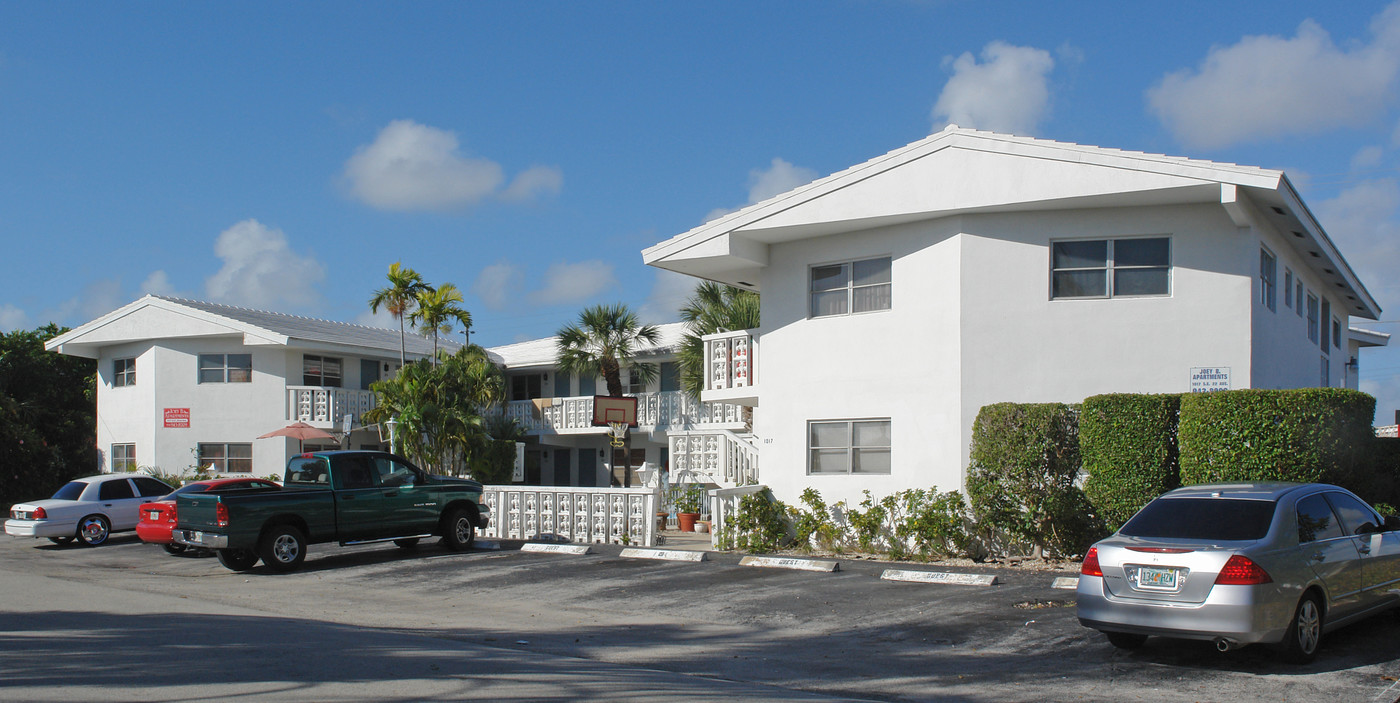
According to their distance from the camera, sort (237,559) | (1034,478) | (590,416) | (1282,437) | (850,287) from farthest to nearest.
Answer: (590,416) → (850,287) → (237,559) → (1034,478) → (1282,437)

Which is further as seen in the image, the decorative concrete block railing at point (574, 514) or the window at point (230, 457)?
the window at point (230, 457)

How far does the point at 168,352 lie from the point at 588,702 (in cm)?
3105

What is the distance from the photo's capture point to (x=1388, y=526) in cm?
1005

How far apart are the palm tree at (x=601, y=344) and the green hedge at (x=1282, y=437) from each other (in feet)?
73.9

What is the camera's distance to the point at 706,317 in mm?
29625

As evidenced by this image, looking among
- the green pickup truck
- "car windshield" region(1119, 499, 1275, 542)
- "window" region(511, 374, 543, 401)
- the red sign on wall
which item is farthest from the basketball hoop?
"car windshield" region(1119, 499, 1275, 542)

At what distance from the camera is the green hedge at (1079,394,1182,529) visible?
46.5 ft

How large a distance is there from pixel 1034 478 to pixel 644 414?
20.2 meters

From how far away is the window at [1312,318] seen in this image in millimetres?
20906

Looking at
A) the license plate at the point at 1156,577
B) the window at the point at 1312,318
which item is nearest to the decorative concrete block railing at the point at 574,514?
the license plate at the point at 1156,577

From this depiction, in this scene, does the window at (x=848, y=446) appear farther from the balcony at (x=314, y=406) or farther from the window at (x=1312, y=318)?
the balcony at (x=314, y=406)

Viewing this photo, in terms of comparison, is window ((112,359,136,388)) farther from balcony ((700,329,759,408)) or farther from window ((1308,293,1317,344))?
window ((1308,293,1317,344))

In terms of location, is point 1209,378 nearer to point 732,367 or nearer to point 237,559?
point 732,367

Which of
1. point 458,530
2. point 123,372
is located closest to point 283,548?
point 458,530
